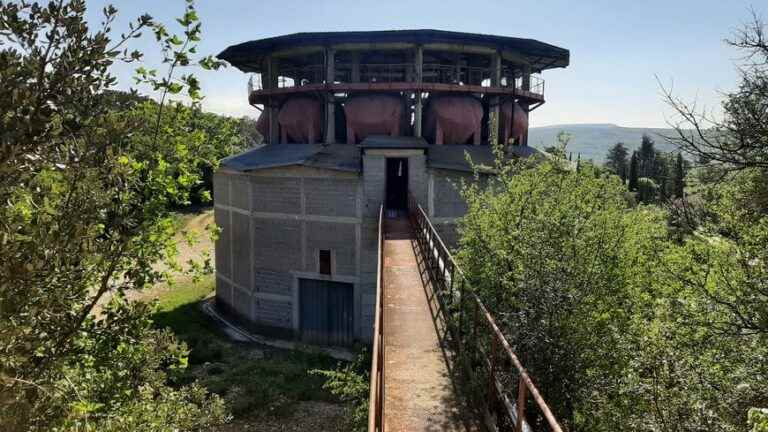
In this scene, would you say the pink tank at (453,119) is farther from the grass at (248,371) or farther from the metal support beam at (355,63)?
the grass at (248,371)

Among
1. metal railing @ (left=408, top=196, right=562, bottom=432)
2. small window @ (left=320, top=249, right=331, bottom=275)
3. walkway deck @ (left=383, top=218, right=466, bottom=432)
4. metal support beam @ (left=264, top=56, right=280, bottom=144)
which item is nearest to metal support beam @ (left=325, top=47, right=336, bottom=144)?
metal support beam @ (left=264, top=56, right=280, bottom=144)

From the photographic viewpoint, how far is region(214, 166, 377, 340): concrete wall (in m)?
20.4

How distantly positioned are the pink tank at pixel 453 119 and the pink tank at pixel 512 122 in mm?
2304

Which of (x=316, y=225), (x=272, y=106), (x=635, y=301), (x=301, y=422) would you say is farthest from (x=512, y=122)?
(x=301, y=422)

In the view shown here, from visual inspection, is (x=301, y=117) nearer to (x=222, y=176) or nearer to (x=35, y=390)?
(x=222, y=176)

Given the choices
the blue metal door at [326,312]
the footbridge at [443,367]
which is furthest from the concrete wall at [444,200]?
the footbridge at [443,367]

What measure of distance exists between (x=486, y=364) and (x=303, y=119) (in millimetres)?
20401

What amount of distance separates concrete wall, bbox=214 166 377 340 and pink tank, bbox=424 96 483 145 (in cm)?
638

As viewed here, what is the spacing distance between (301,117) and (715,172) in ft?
67.1

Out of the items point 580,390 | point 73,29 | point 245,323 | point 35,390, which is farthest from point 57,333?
point 245,323

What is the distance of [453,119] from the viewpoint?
23.9 metres

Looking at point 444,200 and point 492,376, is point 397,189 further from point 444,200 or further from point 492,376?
point 492,376

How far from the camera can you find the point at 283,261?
21688 millimetres

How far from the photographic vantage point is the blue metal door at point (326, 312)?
2130 cm
